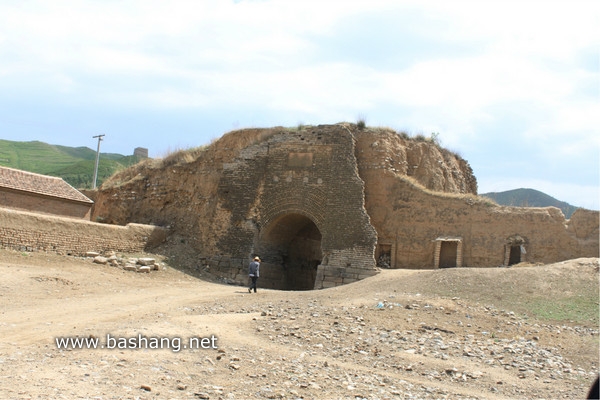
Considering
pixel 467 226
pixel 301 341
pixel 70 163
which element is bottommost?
pixel 301 341

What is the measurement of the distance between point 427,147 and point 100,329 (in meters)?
16.5

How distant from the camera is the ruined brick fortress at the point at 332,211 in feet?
58.8

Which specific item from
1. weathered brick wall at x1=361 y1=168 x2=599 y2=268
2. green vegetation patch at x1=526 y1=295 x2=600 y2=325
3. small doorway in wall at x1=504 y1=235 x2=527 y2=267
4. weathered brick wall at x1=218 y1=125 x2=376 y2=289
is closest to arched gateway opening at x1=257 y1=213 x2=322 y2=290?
weathered brick wall at x1=218 y1=125 x2=376 y2=289

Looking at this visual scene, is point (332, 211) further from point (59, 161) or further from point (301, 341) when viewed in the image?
point (59, 161)

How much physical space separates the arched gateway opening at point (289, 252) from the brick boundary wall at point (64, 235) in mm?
4339

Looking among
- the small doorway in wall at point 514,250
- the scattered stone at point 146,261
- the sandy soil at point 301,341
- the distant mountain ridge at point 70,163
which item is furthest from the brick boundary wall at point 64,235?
the distant mountain ridge at point 70,163

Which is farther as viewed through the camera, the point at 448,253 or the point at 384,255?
the point at 384,255

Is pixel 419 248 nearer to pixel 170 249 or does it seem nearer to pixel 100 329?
pixel 170 249

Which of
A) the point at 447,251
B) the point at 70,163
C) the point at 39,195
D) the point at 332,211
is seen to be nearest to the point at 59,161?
the point at 70,163

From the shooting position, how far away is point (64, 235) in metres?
17.2

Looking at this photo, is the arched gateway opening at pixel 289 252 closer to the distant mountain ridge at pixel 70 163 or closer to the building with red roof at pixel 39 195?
the building with red roof at pixel 39 195

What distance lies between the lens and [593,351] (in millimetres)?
9898

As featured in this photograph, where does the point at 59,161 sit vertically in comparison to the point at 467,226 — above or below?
above

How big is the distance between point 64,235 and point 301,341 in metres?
11.0
